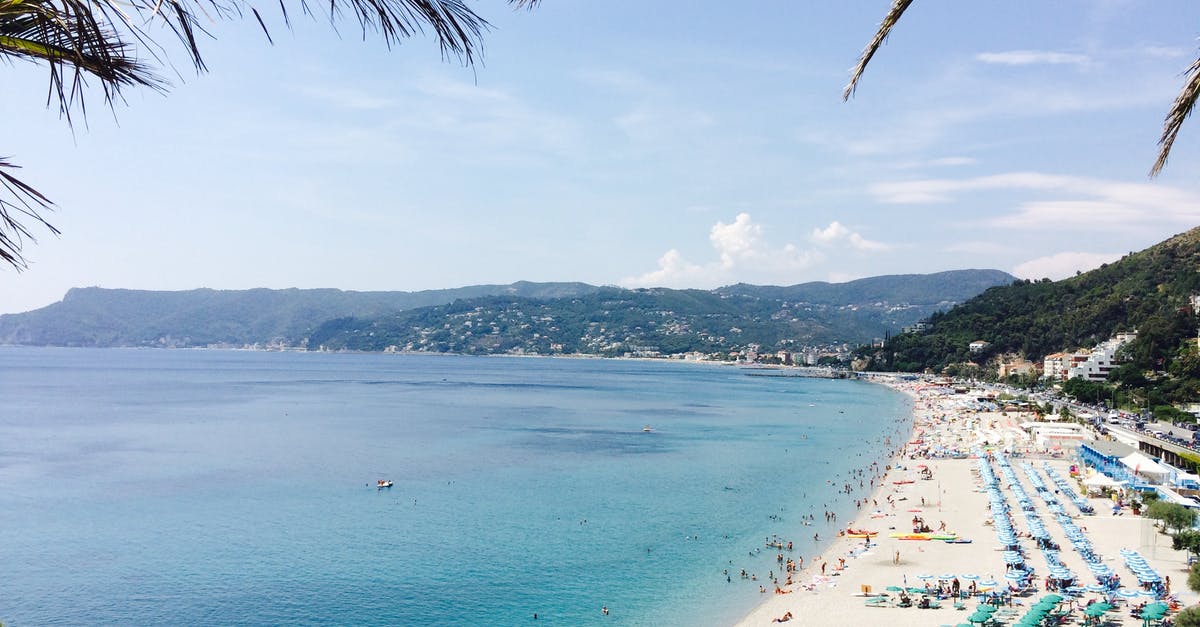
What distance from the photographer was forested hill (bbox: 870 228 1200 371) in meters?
60.1

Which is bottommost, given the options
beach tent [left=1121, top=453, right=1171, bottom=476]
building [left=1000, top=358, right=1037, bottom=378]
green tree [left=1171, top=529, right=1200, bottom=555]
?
green tree [left=1171, top=529, right=1200, bottom=555]

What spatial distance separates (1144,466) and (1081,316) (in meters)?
63.2

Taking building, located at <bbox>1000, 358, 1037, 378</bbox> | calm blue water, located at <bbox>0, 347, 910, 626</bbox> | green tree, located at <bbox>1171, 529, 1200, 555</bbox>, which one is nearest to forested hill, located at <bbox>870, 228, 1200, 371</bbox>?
building, located at <bbox>1000, 358, 1037, 378</bbox>

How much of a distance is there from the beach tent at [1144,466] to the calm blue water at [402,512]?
9824mm

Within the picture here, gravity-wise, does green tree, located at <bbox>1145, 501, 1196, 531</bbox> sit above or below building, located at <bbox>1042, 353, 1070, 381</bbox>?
below

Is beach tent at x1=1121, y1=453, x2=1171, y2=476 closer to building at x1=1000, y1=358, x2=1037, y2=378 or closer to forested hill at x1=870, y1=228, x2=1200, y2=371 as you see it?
forested hill at x1=870, y1=228, x2=1200, y2=371

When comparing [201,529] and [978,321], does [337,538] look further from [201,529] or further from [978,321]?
[978,321]

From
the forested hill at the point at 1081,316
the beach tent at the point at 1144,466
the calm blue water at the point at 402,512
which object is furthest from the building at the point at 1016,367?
the beach tent at the point at 1144,466

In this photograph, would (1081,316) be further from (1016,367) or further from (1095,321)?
(1016,367)

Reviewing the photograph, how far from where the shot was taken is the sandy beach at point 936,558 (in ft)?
58.6

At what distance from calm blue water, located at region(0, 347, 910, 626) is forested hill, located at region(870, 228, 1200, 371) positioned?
2135 cm

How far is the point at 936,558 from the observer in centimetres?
2228

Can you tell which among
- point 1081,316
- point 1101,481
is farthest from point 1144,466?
point 1081,316

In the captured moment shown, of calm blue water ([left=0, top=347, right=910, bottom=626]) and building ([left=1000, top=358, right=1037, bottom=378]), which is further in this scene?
building ([left=1000, top=358, right=1037, bottom=378])
